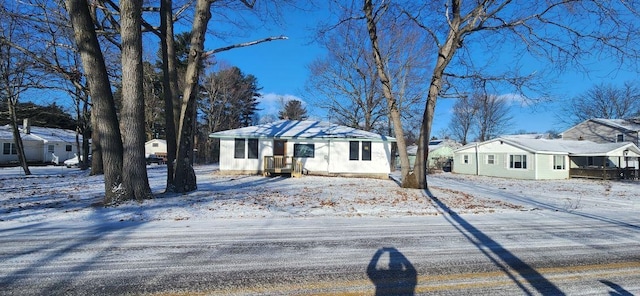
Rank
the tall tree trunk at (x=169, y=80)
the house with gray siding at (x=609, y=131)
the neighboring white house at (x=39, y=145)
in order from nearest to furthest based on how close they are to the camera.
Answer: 1. the tall tree trunk at (x=169, y=80)
2. the neighboring white house at (x=39, y=145)
3. the house with gray siding at (x=609, y=131)

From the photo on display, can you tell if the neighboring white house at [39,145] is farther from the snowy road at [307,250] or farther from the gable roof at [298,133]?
the snowy road at [307,250]

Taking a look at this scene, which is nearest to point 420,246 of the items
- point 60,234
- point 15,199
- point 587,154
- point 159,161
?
point 60,234

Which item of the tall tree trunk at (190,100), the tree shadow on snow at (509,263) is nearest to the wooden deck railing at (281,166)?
the tall tree trunk at (190,100)

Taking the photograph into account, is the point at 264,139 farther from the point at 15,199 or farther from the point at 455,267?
the point at 455,267

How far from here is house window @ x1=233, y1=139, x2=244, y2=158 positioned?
20.5 meters

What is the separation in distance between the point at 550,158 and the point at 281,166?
22.4 metres

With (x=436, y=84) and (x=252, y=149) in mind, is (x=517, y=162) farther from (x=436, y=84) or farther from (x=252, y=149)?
(x=252, y=149)

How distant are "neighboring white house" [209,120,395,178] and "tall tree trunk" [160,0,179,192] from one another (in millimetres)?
9227

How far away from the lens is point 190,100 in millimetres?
10266

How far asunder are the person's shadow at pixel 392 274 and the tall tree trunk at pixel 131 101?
6.93 metres

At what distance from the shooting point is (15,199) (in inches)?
368

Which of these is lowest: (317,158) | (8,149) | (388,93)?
(317,158)

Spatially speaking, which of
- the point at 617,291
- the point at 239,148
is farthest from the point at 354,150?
the point at 617,291

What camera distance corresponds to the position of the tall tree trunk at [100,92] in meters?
8.56
